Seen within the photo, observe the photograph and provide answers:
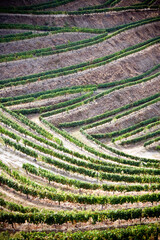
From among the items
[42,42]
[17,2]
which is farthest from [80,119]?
[17,2]

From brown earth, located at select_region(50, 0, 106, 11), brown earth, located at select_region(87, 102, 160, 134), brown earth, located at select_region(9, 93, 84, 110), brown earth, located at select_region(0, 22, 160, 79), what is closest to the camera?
brown earth, located at select_region(87, 102, 160, 134)

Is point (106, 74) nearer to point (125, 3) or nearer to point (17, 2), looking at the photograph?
point (125, 3)

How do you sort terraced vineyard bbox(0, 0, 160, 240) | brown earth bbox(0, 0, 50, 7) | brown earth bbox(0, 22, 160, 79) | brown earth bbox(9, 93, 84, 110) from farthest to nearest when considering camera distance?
brown earth bbox(0, 0, 50, 7)
brown earth bbox(0, 22, 160, 79)
brown earth bbox(9, 93, 84, 110)
terraced vineyard bbox(0, 0, 160, 240)

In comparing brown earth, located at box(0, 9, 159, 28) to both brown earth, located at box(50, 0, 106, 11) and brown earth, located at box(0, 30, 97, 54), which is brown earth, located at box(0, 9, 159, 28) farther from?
brown earth, located at box(0, 30, 97, 54)

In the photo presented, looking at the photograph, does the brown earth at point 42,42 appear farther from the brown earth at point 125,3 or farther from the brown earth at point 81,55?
the brown earth at point 125,3

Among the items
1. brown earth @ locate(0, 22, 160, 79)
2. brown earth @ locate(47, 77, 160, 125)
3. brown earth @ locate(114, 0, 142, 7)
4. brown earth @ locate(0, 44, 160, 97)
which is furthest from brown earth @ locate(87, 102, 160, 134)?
brown earth @ locate(114, 0, 142, 7)

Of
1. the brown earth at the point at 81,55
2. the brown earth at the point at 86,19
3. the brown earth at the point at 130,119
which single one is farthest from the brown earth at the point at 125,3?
the brown earth at the point at 130,119

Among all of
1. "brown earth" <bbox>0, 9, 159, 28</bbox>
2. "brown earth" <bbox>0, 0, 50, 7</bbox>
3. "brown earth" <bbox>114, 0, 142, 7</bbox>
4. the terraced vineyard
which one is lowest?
the terraced vineyard

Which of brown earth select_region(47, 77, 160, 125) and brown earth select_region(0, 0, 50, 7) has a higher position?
brown earth select_region(0, 0, 50, 7)
